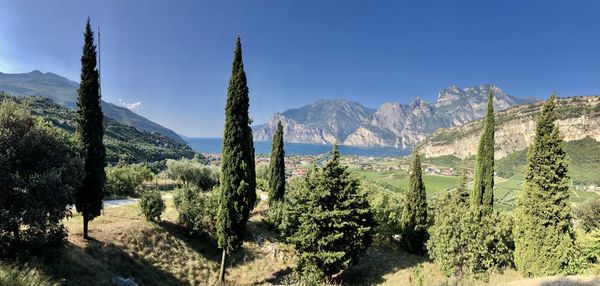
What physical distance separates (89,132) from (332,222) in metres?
13.0

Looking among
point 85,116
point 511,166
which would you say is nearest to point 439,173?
point 511,166

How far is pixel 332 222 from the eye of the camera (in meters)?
16.7

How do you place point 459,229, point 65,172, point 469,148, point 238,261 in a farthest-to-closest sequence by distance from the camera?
point 469,148 < point 238,261 < point 459,229 < point 65,172

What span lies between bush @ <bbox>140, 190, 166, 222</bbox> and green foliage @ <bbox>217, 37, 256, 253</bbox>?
457cm

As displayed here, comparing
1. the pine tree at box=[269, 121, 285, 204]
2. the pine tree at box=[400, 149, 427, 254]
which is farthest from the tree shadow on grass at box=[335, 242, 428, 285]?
the pine tree at box=[269, 121, 285, 204]

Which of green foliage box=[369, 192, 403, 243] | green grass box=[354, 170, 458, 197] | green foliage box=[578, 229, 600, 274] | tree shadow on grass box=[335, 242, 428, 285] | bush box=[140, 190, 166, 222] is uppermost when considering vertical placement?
bush box=[140, 190, 166, 222]

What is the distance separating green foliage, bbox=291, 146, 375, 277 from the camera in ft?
53.8

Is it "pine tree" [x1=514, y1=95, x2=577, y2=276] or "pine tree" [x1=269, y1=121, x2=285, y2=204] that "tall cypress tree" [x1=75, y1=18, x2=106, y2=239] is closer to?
"pine tree" [x1=269, y1=121, x2=285, y2=204]

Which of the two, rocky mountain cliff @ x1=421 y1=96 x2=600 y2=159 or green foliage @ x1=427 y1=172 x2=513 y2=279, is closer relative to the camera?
green foliage @ x1=427 y1=172 x2=513 y2=279

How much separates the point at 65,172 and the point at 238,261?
1175cm

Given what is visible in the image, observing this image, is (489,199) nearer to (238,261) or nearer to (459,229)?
(459,229)

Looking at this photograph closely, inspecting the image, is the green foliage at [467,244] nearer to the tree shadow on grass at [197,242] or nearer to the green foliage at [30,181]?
the tree shadow on grass at [197,242]

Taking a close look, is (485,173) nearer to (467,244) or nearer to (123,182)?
(467,244)

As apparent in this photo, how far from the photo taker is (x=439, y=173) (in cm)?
14775
